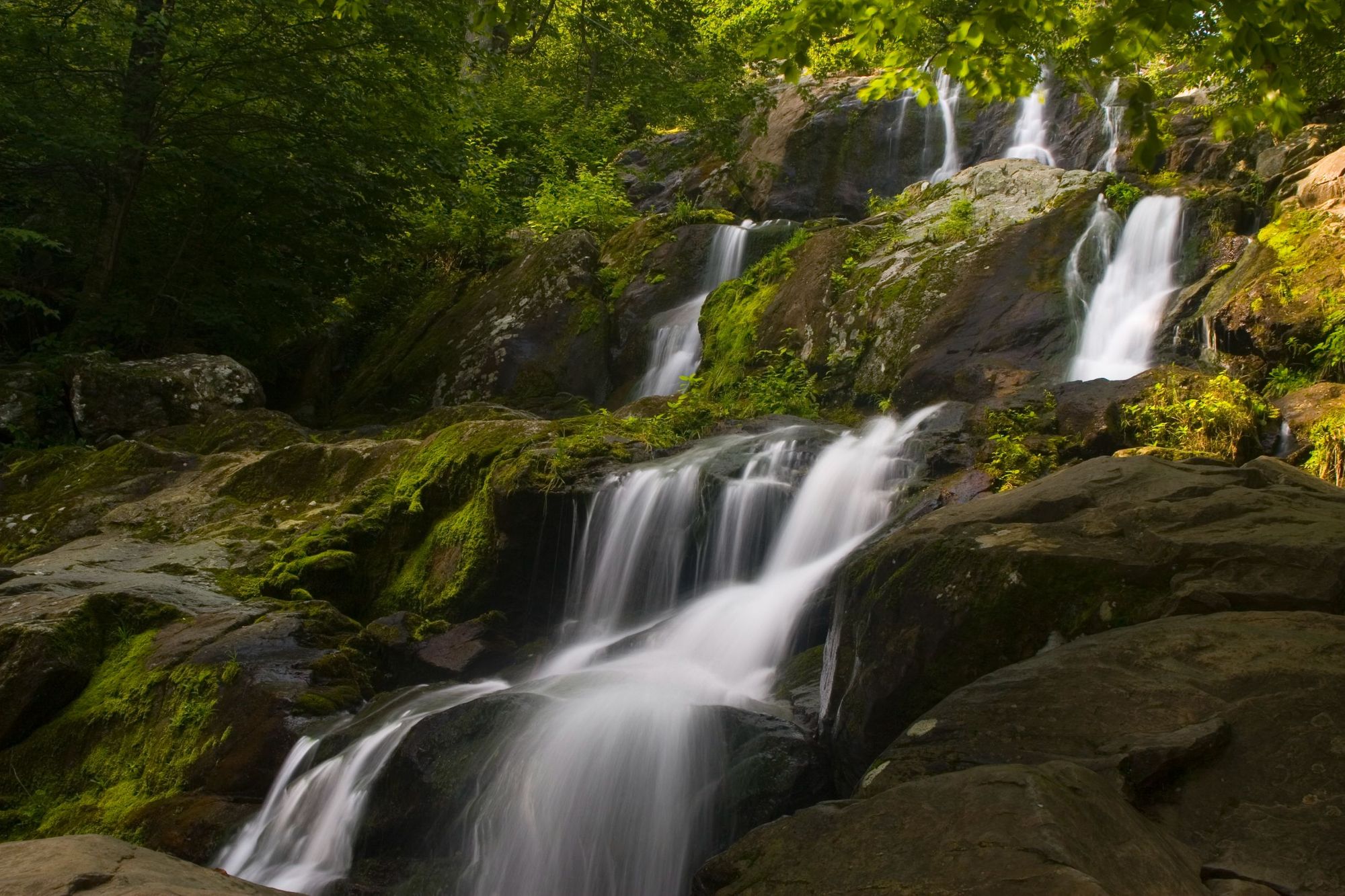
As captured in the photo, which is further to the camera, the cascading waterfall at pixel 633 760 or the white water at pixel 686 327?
the white water at pixel 686 327

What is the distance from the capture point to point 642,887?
4.47 metres

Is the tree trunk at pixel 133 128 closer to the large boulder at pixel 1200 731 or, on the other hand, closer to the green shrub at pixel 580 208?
the green shrub at pixel 580 208

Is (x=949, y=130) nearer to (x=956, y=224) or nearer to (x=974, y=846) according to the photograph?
(x=956, y=224)

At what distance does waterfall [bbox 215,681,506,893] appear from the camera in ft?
16.6

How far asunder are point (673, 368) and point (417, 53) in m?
5.42

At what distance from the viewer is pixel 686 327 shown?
13438 millimetres

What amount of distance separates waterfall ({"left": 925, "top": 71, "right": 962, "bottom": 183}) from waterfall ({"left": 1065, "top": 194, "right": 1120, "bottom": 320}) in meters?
5.56

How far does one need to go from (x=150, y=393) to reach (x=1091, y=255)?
37.2 feet

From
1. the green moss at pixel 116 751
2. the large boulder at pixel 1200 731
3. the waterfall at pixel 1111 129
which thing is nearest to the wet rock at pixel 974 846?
the large boulder at pixel 1200 731

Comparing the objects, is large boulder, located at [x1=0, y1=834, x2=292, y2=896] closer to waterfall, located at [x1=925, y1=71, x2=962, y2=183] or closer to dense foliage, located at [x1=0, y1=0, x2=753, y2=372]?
dense foliage, located at [x1=0, y1=0, x2=753, y2=372]

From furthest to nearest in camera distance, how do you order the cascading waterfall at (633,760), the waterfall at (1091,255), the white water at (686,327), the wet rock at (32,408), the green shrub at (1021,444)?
the white water at (686,327), the wet rock at (32,408), the waterfall at (1091,255), the green shrub at (1021,444), the cascading waterfall at (633,760)

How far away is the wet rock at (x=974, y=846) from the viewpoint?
232 centimetres

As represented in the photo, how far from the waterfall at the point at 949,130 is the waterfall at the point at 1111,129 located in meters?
2.36

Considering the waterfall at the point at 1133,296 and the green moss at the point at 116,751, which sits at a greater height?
the waterfall at the point at 1133,296
